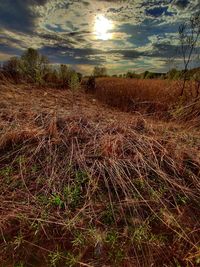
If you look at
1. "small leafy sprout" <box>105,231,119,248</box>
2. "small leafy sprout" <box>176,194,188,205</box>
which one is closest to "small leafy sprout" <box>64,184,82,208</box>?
"small leafy sprout" <box>105,231,119,248</box>

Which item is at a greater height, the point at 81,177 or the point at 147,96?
the point at 81,177

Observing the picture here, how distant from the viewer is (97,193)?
6.90ft

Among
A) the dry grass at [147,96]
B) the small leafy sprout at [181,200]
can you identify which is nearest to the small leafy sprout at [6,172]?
the small leafy sprout at [181,200]

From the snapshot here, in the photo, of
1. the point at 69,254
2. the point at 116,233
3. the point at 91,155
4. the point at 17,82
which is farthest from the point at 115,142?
the point at 17,82

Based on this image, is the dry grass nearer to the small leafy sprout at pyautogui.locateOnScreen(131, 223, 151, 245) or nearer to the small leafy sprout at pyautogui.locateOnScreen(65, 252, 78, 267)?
the small leafy sprout at pyautogui.locateOnScreen(131, 223, 151, 245)

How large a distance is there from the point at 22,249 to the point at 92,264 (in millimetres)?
491

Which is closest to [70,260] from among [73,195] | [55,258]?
[55,258]

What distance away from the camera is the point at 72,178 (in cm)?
225

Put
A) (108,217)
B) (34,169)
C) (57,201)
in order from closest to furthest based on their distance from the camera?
(108,217) < (57,201) < (34,169)

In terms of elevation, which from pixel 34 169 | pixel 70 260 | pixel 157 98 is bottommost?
pixel 157 98

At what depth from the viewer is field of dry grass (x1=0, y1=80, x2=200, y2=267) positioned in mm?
1615

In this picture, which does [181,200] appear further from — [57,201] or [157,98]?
[157,98]

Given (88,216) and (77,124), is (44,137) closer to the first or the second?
(77,124)

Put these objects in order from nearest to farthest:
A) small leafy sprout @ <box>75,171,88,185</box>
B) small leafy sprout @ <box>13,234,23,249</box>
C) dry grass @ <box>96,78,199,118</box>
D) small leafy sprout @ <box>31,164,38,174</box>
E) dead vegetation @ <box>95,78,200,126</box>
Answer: small leafy sprout @ <box>13,234,23,249</box> → small leafy sprout @ <box>75,171,88,185</box> → small leafy sprout @ <box>31,164,38,174</box> → dead vegetation @ <box>95,78,200,126</box> → dry grass @ <box>96,78,199,118</box>
